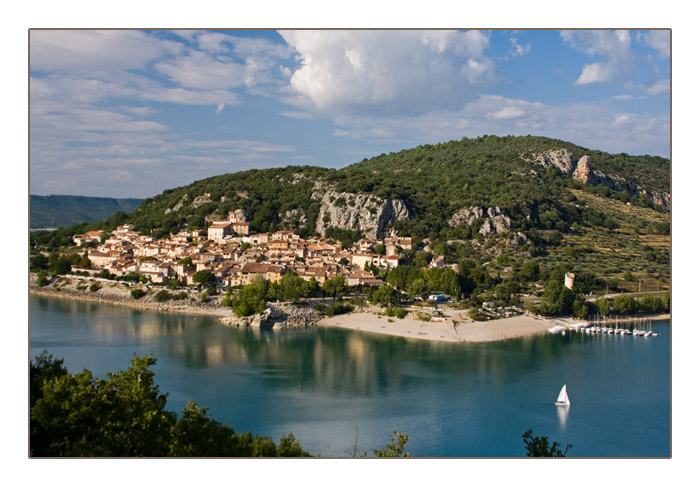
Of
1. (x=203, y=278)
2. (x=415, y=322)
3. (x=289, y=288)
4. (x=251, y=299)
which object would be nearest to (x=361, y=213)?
(x=203, y=278)

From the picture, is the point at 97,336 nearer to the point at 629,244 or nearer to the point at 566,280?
the point at 566,280

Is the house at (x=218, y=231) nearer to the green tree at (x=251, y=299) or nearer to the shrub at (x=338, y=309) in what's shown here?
the green tree at (x=251, y=299)

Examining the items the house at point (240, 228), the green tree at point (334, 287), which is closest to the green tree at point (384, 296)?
the green tree at point (334, 287)

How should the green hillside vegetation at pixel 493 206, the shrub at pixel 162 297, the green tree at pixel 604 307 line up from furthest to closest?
the green hillside vegetation at pixel 493 206 → the shrub at pixel 162 297 → the green tree at pixel 604 307

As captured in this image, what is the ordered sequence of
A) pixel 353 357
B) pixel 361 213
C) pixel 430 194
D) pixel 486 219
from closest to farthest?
pixel 353 357 < pixel 486 219 < pixel 361 213 < pixel 430 194

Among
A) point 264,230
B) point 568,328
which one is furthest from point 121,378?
point 264,230

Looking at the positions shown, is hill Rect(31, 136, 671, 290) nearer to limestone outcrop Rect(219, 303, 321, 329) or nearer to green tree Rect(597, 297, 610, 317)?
green tree Rect(597, 297, 610, 317)

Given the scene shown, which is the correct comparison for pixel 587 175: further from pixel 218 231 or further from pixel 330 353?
pixel 330 353
